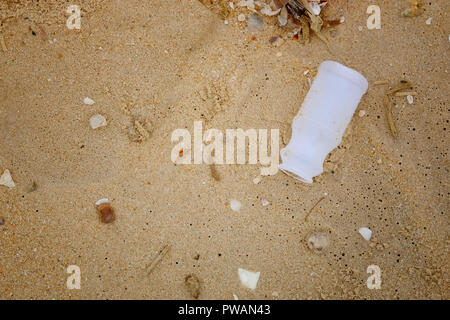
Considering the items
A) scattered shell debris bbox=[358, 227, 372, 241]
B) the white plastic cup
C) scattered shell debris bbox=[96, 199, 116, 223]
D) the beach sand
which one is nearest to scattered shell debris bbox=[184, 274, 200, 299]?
the beach sand

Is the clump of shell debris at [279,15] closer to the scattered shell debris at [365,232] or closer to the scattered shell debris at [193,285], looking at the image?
the scattered shell debris at [365,232]

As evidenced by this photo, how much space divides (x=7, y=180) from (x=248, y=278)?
62.0 inches

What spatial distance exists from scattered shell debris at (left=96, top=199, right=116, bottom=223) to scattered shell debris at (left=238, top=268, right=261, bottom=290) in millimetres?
838

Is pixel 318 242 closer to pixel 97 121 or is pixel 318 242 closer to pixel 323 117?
pixel 323 117

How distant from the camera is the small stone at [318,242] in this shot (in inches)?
91.7

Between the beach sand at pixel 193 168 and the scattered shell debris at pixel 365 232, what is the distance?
0.03m

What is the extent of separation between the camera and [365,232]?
7.84 ft

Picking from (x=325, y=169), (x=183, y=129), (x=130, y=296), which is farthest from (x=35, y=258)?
(x=325, y=169)

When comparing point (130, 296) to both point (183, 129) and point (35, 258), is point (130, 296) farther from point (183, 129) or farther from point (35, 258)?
point (183, 129)

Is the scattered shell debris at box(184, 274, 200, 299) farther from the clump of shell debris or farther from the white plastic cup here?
the clump of shell debris

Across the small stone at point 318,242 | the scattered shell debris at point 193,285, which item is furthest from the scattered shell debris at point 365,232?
the scattered shell debris at point 193,285

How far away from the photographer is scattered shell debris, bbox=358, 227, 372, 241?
94.0 inches

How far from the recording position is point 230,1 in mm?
2432

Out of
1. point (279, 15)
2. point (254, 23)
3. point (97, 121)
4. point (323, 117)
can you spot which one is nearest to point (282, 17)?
point (279, 15)
